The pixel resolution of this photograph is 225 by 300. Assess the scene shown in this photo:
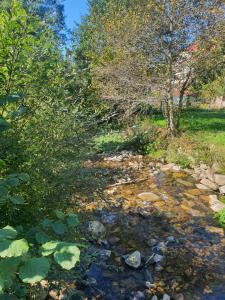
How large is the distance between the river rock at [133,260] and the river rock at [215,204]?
9.81ft

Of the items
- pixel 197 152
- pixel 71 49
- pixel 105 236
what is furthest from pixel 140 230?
pixel 197 152

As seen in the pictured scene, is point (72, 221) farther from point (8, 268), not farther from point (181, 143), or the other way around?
point (181, 143)

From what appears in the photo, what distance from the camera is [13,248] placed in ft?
4.32

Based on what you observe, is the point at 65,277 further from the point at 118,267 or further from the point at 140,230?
the point at 140,230

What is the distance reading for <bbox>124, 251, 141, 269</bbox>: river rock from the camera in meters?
5.22

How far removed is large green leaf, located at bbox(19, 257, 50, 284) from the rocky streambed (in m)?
2.29

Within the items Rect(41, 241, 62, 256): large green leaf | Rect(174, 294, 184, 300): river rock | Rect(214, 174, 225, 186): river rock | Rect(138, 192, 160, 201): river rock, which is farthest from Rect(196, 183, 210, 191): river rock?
Rect(41, 241, 62, 256): large green leaf

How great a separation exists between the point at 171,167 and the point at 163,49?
4504 millimetres

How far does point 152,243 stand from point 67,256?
4836 millimetres

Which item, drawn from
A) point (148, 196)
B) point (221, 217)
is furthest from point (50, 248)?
point (148, 196)

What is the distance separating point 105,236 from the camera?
5.97 meters

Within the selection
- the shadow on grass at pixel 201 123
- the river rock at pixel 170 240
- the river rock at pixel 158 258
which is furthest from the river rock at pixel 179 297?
the shadow on grass at pixel 201 123

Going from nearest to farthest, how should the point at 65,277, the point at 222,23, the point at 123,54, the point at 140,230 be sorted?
the point at 65,277, the point at 140,230, the point at 222,23, the point at 123,54

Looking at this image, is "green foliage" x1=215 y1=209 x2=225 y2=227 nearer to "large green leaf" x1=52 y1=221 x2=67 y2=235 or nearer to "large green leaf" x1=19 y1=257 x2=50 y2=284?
"large green leaf" x1=52 y1=221 x2=67 y2=235
